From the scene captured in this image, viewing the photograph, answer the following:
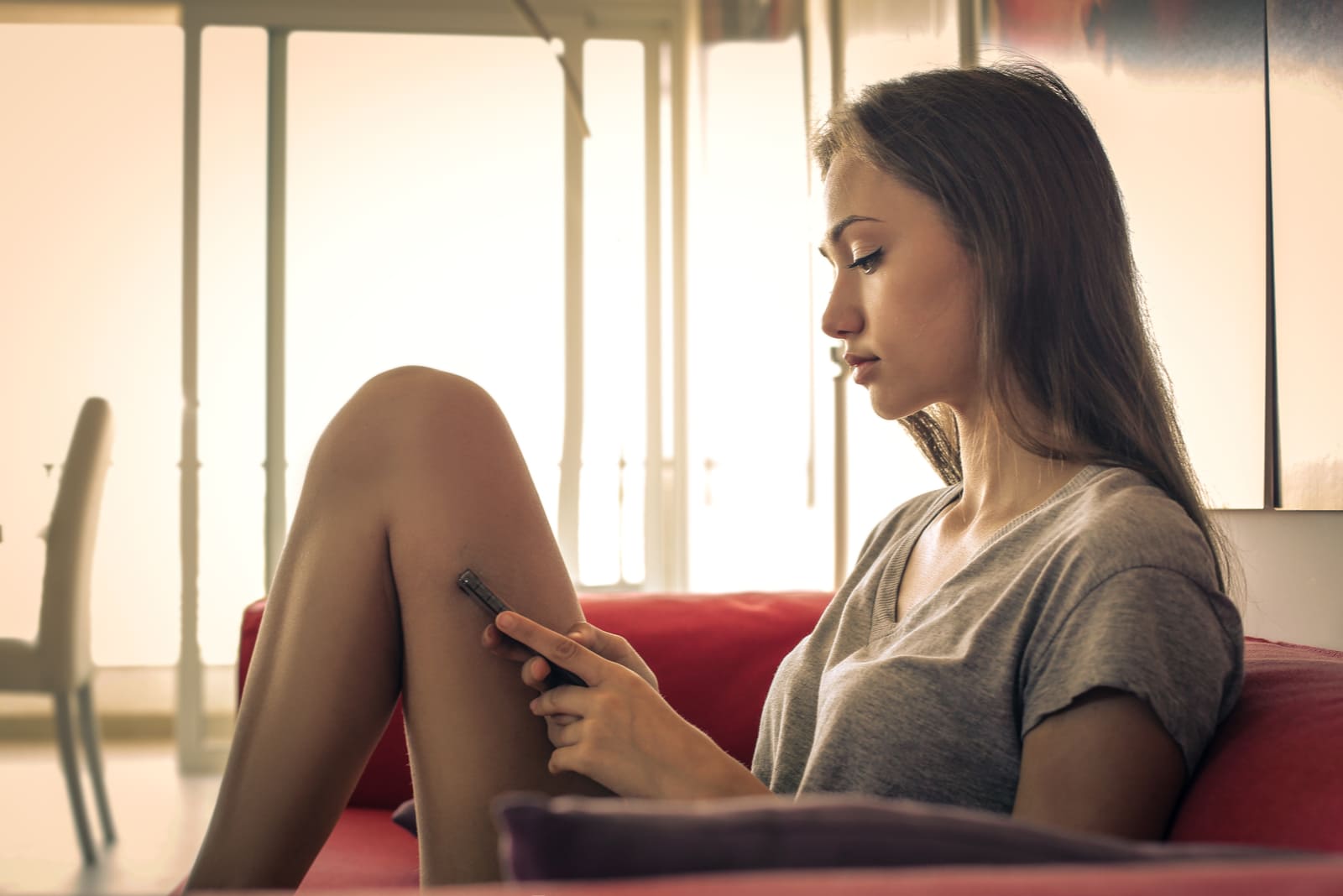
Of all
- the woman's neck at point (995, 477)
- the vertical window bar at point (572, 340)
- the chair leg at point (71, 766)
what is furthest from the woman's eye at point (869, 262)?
the vertical window bar at point (572, 340)

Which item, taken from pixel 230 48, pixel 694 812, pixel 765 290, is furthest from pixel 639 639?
pixel 230 48

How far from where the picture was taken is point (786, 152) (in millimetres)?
2910

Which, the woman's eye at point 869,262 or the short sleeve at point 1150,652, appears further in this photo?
the woman's eye at point 869,262

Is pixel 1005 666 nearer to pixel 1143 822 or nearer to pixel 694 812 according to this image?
pixel 1143 822

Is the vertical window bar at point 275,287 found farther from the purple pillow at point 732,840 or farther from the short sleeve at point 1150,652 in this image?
the purple pillow at point 732,840

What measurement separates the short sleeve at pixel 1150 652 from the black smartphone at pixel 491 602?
0.36 meters

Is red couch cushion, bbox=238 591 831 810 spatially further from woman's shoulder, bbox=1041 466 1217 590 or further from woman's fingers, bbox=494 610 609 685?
woman's shoulder, bbox=1041 466 1217 590

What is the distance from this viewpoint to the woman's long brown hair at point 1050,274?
35.1 inches

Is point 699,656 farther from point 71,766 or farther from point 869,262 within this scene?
point 71,766

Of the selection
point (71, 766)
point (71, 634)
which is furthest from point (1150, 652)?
point (71, 634)

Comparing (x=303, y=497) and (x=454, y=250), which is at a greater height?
(x=454, y=250)

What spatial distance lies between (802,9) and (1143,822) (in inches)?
110

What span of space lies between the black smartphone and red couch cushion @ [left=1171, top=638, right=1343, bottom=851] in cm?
45

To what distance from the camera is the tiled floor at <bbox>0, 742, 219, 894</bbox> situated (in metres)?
2.57
